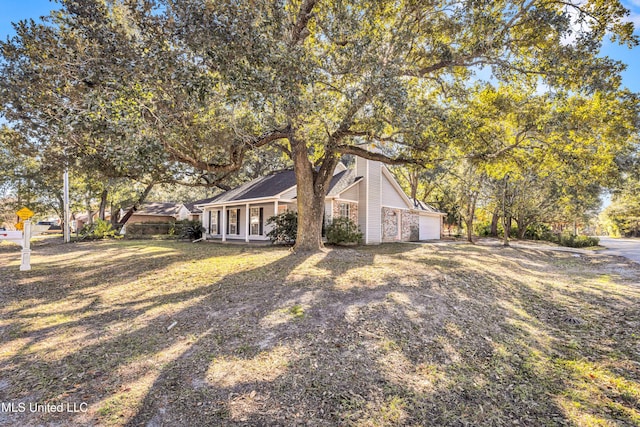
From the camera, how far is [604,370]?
3.43m

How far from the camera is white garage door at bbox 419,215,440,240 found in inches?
974

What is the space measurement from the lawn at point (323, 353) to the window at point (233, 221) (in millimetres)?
13942

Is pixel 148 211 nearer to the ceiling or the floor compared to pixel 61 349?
nearer to the ceiling

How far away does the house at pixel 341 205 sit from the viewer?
1702 cm

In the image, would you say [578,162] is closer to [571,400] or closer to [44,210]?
[571,400]

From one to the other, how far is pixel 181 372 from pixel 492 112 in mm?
11099

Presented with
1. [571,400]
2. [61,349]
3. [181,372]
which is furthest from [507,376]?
[61,349]

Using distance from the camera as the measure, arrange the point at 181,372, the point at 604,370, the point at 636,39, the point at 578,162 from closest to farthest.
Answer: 1. the point at 181,372
2. the point at 604,370
3. the point at 636,39
4. the point at 578,162

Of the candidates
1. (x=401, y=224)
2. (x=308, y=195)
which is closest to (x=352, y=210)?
(x=401, y=224)

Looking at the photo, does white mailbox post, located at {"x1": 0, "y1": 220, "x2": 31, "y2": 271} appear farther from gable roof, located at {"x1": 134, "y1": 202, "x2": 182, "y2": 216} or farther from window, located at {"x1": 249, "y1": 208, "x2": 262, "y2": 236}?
gable roof, located at {"x1": 134, "y1": 202, "x2": 182, "y2": 216}

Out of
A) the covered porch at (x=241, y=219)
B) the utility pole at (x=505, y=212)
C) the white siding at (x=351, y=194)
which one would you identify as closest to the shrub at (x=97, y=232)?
the covered porch at (x=241, y=219)

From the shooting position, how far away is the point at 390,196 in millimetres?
19984

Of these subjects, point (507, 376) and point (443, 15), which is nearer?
point (507, 376)

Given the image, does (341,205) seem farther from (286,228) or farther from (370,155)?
(370,155)
